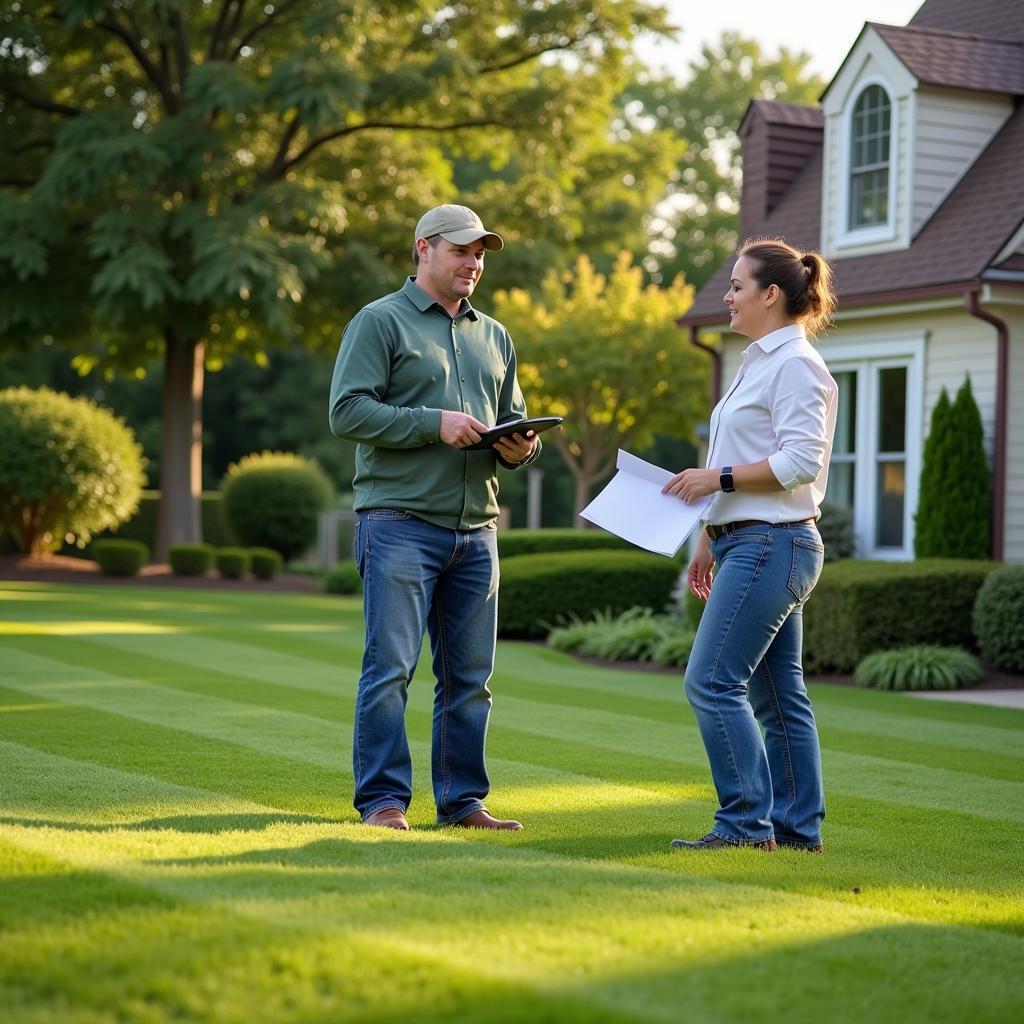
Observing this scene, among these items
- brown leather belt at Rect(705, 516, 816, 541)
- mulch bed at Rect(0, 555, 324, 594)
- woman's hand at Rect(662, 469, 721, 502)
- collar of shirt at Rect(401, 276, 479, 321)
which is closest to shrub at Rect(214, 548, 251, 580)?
mulch bed at Rect(0, 555, 324, 594)

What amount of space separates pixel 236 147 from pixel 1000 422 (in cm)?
1502

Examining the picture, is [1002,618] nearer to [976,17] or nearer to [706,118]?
[976,17]

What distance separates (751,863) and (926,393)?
11568 mm

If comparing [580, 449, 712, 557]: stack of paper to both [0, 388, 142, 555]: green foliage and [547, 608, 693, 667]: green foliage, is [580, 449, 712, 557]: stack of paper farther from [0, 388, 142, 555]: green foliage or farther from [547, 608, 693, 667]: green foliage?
[0, 388, 142, 555]: green foliage

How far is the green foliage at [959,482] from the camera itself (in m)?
14.8

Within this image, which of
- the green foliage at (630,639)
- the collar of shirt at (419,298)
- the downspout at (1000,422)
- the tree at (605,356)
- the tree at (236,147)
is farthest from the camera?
the tree at (605,356)

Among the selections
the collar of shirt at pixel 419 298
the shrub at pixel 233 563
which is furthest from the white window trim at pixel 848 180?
the shrub at pixel 233 563

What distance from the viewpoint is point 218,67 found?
78.4ft

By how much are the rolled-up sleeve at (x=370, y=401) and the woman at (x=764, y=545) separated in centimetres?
94

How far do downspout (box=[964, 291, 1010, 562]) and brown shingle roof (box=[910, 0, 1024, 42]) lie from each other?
4.42 meters

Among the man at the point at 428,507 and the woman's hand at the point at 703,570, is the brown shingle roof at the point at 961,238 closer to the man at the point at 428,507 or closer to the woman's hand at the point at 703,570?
the woman's hand at the point at 703,570

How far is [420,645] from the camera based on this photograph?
5594mm

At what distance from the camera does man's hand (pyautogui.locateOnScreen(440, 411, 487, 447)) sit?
5.42 m

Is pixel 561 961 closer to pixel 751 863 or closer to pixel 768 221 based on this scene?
pixel 751 863
